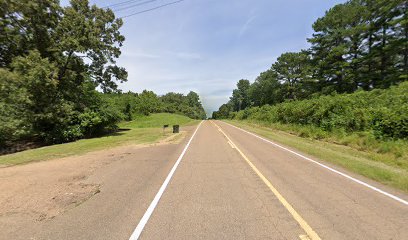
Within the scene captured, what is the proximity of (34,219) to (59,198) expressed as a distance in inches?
46.0

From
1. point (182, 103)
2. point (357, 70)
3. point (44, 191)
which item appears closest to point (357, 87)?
point (357, 70)

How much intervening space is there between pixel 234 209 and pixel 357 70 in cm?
4058

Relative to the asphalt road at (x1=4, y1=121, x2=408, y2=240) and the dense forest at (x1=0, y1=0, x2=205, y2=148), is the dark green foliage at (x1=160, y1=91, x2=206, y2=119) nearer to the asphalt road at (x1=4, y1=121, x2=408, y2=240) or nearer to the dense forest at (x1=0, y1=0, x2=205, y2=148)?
the dense forest at (x1=0, y1=0, x2=205, y2=148)

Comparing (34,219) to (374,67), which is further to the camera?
(374,67)

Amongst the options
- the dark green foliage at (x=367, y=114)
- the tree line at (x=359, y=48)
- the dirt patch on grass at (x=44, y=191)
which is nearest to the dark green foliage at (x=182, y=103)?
the tree line at (x=359, y=48)

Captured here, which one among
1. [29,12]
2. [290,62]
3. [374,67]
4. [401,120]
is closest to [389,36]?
[374,67]

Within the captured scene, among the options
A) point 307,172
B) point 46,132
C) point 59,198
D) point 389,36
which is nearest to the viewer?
point 59,198

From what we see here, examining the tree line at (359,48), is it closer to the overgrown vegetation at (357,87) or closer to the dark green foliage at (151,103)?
the overgrown vegetation at (357,87)

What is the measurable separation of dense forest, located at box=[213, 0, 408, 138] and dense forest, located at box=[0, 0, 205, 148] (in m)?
22.1

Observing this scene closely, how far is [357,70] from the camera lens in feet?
122

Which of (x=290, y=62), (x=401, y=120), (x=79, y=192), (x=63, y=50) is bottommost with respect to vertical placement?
(x=79, y=192)

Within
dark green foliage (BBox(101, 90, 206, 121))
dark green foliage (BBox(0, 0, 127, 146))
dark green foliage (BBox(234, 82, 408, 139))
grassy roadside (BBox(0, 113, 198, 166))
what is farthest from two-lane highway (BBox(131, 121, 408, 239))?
dark green foliage (BBox(101, 90, 206, 121))

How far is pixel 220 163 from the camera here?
990cm

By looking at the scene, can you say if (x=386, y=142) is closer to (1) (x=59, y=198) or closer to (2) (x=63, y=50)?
(1) (x=59, y=198)
